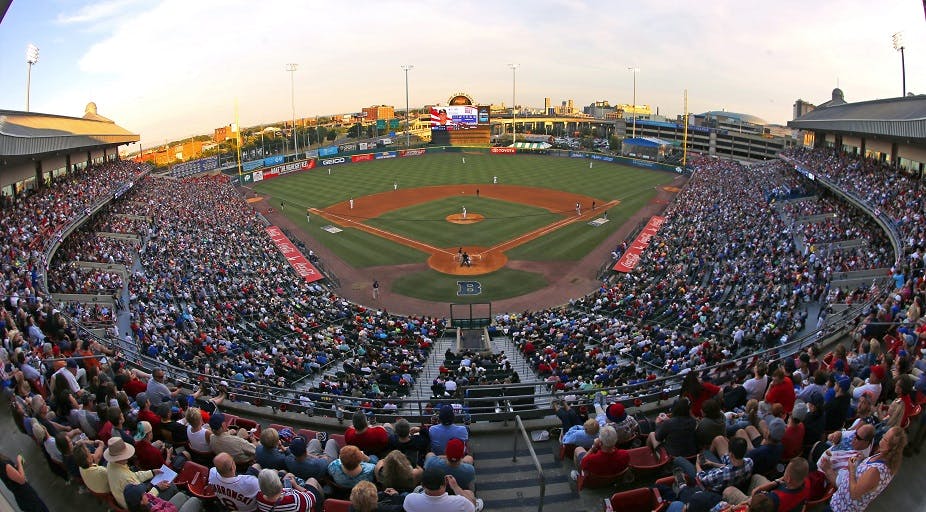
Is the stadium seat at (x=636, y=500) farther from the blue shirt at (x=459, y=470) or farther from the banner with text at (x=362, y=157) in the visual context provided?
the banner with text at (x=362, y=157)

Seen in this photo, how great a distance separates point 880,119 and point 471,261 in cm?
2250

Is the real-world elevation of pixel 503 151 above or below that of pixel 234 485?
above

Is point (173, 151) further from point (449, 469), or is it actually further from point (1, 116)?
point (449, 469)

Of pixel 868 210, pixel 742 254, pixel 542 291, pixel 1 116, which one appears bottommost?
pixel 542 291

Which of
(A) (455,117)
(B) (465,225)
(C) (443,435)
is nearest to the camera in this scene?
(C) (443,435)

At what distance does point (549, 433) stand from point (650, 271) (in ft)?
69.8

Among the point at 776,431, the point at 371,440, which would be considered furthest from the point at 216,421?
the point at 776,431

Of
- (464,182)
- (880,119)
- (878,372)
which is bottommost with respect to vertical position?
(878,372)

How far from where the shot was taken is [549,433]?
831 cm

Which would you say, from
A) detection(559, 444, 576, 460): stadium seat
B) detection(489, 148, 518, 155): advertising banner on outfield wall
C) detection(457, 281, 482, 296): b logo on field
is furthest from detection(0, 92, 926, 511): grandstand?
detection(489, 148, 518, 155): advertising banner on outfield wall

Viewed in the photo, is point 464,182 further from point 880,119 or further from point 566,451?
point 566,451

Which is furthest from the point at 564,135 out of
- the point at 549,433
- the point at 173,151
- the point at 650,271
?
the point at 549,433

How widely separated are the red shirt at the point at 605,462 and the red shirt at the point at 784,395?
2438 millimetres

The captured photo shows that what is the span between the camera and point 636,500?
601 centimetres
